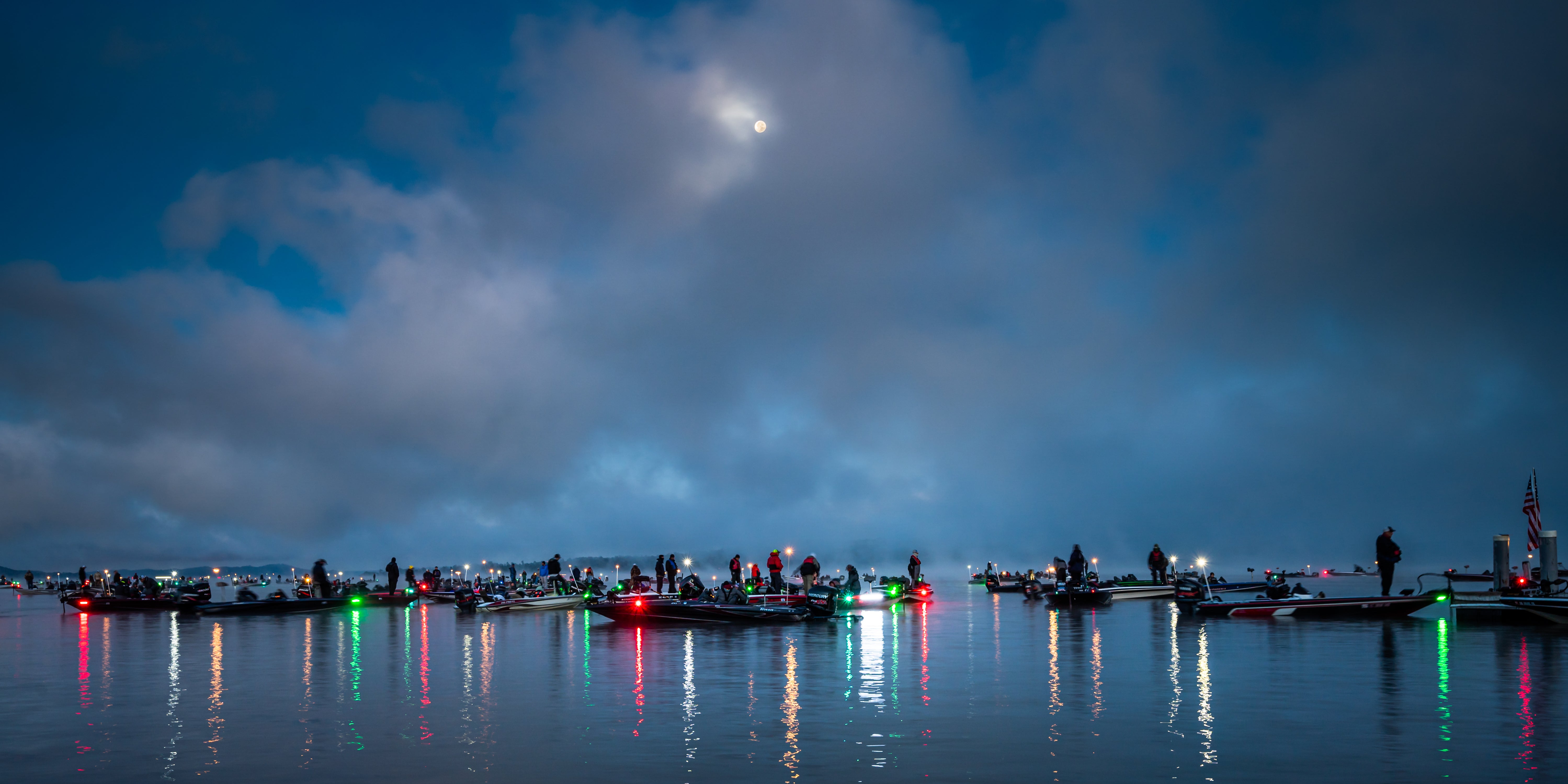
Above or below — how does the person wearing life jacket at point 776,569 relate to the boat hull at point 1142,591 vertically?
above

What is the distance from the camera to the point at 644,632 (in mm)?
32719

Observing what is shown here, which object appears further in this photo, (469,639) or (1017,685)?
(469,639)

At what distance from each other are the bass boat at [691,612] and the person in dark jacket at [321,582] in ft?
63.5

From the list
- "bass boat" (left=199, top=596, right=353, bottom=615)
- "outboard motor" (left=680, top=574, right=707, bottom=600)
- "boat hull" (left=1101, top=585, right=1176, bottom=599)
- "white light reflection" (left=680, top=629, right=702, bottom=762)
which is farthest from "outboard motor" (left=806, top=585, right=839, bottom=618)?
"bass boat" (left=199, top=596, right=353, bottom=615)

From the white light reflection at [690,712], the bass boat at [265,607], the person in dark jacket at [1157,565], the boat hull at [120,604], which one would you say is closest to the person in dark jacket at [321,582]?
the bass boat at [265,607]

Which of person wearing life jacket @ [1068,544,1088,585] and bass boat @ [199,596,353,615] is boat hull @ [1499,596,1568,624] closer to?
person wearing life jacket @ [1068,544,1088,585]

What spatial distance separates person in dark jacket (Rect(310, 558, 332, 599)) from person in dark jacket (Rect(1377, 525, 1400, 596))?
43.3 meters

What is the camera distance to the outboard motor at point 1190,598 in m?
38.8

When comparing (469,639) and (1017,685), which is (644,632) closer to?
(469,639)

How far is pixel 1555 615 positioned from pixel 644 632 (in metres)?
26.1

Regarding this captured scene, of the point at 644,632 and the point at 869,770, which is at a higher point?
the point at 869,770

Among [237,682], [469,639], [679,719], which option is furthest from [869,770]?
[469,639]

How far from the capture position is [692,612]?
36.0 m

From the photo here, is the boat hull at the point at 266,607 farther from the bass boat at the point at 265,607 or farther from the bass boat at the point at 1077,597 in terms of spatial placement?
the bass boat at the point at 1077,597
